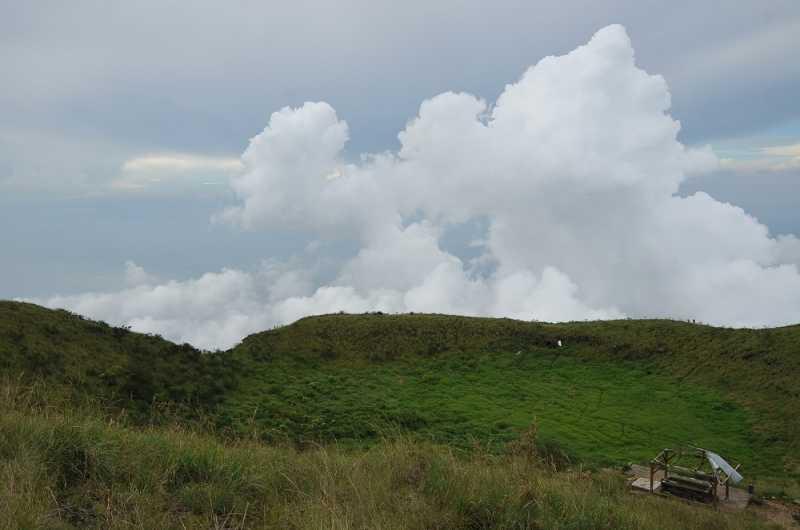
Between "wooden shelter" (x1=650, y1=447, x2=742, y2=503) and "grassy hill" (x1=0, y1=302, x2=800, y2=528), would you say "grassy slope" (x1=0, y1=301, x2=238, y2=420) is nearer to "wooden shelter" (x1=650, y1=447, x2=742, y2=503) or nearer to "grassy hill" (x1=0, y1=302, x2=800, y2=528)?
→ "grassy hill" (x1=0, y1=302, x2=800, y2=528)

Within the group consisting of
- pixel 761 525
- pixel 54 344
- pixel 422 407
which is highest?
pixel 54 344

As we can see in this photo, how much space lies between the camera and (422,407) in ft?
63.0

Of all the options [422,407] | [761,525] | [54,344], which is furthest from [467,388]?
[54,344]

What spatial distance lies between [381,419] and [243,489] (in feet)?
40.1

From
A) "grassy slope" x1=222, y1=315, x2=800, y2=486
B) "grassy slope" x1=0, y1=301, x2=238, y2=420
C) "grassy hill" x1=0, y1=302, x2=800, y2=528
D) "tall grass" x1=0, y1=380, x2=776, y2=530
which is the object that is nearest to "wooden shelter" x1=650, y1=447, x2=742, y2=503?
"grassy hill" x1=0, y1=302, x2=800, y2=528

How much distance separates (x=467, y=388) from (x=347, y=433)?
24.9 feet

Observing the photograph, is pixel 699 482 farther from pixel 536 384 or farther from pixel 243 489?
pixel 243 489

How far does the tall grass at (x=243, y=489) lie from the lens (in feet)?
14.3

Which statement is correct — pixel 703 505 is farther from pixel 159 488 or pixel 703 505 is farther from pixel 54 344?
pixel 54 344

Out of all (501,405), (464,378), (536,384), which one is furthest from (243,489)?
(536,384)

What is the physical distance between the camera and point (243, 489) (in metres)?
5.23

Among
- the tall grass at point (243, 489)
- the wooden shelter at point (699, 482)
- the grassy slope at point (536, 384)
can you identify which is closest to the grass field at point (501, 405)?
the grassy slope at point (536, 384)

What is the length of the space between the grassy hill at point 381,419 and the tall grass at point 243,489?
2cm

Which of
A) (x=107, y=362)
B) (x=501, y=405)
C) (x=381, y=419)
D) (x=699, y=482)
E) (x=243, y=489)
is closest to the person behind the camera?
(x=243, y=489)
